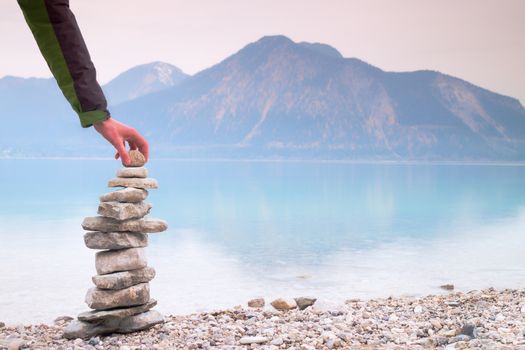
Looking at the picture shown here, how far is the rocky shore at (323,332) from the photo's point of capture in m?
7.43

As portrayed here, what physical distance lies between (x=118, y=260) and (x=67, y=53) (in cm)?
748

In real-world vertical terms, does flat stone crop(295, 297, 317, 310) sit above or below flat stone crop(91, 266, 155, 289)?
below

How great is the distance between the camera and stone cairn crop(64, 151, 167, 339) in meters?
9.34

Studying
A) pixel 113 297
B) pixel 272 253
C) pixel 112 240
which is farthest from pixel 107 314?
pixel 272 253

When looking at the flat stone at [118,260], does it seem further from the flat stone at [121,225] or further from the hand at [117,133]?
the hand at [117,133]

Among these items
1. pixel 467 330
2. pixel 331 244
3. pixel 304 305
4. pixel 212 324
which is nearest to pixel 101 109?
pixel 467 330

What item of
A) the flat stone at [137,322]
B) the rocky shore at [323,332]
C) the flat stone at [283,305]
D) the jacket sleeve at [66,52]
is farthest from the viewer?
the flat stone at [283,305]

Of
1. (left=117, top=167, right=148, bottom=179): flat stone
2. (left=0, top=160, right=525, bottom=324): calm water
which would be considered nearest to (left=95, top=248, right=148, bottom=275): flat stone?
(left=117, top=167, right=148, bottom=179): flat stone

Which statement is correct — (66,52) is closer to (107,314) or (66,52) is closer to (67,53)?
(67,53)

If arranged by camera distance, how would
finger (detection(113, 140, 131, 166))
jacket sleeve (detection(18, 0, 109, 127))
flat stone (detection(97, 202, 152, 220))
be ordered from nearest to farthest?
jacket sleeve (detection(18, 0, 109, 127)), finger (detection(113, 140, 131, 166)), flat stone (detection(97, 202, 152, 220))

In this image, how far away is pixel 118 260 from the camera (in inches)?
371

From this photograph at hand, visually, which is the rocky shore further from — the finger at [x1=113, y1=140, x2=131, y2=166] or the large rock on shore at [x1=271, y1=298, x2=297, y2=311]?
the finger at [x1=113, y1=140, x2=131, y2=166]

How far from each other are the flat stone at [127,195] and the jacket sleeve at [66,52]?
23.0 ft

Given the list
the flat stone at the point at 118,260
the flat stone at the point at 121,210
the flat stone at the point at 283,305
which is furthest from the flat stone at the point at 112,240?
the flat stone at the point at 283,305
